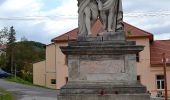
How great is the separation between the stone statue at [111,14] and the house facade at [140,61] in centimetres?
3561

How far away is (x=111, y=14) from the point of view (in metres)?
12.7

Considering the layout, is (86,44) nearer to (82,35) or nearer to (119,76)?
(82,35)

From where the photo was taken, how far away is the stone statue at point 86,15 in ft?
41.6

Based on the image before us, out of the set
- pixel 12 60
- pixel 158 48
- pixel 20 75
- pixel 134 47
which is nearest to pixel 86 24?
pixel 134 47

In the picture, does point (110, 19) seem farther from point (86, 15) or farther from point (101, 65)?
point (101, 65)

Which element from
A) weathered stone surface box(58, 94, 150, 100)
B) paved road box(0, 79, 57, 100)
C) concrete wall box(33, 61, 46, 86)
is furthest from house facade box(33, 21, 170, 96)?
weathered stone surface box(58, 94, 150, 100)

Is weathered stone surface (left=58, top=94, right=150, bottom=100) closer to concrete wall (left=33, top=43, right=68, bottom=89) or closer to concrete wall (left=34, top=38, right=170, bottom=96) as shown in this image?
concrete wall (left=34, top=38, right=170, bottom=96)

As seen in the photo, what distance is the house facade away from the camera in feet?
168

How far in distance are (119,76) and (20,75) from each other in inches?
2358

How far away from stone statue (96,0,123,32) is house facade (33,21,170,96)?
3561 centimetres

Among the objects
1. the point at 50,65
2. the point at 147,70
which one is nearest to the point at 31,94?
the point at 147,70

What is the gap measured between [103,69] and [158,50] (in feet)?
143

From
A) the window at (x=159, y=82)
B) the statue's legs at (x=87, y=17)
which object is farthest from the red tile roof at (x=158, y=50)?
the statue's legs at (x=87, y=17)

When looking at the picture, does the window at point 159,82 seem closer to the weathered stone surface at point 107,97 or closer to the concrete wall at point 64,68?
the concrete wall at point 64,68
